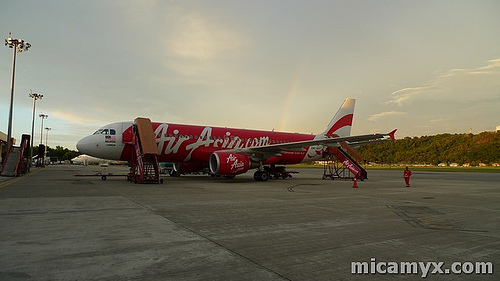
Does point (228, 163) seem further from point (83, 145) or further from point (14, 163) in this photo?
point (14, 163)

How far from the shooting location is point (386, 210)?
9188mm

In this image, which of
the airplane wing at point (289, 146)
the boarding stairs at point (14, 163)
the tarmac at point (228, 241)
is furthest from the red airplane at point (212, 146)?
the tarmac at point (228, 241)

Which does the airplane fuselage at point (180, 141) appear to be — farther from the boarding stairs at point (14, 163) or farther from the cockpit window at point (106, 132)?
the boarding stairs at point (14, 163)

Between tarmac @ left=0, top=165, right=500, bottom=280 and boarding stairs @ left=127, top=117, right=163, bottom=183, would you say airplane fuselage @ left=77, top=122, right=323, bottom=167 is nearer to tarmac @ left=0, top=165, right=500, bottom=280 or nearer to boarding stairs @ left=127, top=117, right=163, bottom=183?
boarding stairs @ left=127, top=117, right=163, bottom=183

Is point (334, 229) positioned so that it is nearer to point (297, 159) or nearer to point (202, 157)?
point (202, 157)

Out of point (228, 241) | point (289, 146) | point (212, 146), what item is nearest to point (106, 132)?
point (212, 146)

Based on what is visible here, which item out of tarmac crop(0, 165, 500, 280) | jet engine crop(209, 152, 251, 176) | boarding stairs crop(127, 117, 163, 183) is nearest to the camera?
tarmac crop(0, 165, 500, 280)

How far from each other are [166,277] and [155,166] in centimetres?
1529

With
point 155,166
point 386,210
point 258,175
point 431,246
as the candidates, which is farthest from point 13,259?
point 258,175

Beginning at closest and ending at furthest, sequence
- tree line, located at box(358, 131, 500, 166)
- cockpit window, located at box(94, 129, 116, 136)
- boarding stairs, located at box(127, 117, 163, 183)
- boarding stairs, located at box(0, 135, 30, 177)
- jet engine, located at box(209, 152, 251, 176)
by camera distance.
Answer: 1. boarding stairs, located at box(127, 117, 163, 183)
2. jet engine, located at box(209, 152, 251, 176)
3. cockpit window, located at box(94, 129, 116, 136)
4. boarding stairs, located at box(0, 135, 30, 177)
5. tree line, located at box(358, 131, 500, 166)

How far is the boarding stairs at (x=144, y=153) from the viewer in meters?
17.9

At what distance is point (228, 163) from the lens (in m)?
18.9

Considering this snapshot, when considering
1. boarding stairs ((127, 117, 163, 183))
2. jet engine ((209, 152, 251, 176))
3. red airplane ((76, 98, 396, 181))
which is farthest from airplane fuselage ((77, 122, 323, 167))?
jet engine ((209, 152, 251, 176))

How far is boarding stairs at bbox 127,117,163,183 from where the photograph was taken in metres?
17.9
